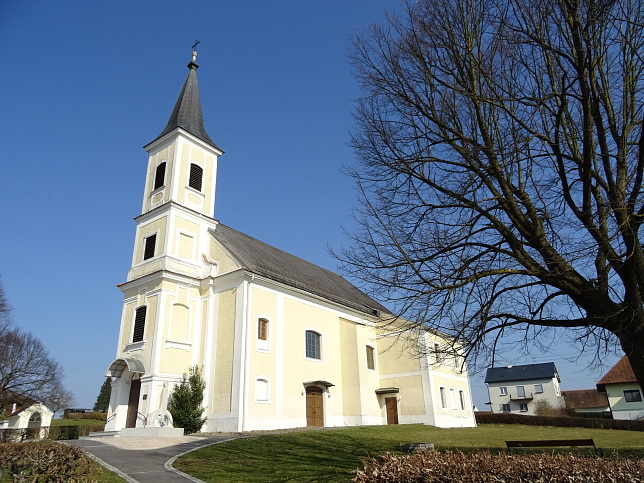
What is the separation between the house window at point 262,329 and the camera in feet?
76.8

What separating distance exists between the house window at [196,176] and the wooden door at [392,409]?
18125 mm

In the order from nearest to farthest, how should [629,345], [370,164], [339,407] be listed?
[629,345] → [370,164] → [339,407]

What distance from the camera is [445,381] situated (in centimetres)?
3153

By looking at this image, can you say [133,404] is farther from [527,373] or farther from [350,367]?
[527,373]

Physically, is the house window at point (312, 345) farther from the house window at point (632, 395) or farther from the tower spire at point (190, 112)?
the house window at point (632, 395)

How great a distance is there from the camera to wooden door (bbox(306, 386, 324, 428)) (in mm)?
24734

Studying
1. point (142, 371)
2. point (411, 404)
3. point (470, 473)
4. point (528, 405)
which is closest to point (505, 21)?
point (470, 473)

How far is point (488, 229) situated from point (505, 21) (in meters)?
3.60

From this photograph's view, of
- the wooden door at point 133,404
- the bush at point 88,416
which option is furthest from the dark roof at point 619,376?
the bush at point 88,416

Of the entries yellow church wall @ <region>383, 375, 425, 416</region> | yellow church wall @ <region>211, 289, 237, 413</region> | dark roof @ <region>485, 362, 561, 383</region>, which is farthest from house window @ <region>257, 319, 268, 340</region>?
dark roof @ <region>485, 362, 561, 383</region>

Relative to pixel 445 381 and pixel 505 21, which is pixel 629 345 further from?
pixel 445 381

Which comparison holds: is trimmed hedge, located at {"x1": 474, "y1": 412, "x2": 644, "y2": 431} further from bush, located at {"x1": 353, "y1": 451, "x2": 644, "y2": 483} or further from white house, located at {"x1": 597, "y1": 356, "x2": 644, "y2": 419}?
bush, located at {"x1": 353, "y1": 451, "x2": 644, "y2": 483}

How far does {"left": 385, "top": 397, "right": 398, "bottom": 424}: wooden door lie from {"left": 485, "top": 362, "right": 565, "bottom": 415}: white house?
36373 mm

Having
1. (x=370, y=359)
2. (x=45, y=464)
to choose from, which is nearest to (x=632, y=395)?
(x=370, y=359)
